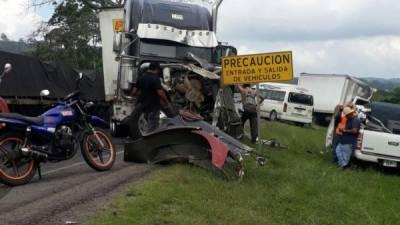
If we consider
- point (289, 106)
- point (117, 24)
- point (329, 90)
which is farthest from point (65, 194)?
point (329, 90)

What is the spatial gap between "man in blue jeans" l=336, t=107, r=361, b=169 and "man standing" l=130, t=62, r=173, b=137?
4.33m

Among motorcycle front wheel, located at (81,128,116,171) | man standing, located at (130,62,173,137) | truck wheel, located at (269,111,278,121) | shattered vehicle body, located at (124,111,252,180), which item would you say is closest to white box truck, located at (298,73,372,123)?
truck wheel, located at (269,111,278,121)

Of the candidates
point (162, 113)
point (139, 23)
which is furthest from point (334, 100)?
point (162, 113)

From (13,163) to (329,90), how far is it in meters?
26.9

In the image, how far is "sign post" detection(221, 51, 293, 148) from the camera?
449 inches

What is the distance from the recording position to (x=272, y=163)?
465 inches

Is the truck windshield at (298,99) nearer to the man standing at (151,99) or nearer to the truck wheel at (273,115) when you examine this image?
the truck wheel at (273,115)

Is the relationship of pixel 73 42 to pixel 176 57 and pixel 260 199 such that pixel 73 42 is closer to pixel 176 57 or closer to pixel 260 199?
pixel 176 57

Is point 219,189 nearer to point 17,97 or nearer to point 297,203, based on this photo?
point 297,203

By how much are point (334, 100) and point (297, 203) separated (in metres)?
25.4

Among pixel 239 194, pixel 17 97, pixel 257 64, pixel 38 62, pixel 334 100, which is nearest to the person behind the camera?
pixel 239 194

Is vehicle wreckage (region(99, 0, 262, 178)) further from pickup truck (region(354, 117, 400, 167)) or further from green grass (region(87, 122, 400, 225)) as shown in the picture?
pickup truck (region(354, 117, 400, 167))

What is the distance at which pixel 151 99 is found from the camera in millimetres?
11695

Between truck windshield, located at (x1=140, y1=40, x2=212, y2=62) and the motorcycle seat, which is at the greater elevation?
truck windshield, located at (x1=140, y1=40, x2=212, y2=62)
